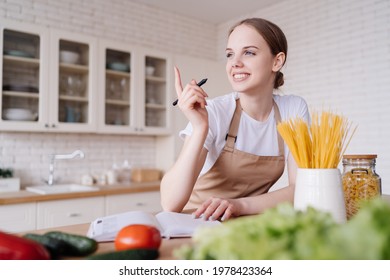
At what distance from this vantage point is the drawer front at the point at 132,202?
3.18 meters

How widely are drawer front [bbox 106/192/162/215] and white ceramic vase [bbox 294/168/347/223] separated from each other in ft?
8.19

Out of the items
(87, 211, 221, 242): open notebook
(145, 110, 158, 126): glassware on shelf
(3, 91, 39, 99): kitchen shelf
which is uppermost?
(3, 91, 39, 99): kitchen shelf

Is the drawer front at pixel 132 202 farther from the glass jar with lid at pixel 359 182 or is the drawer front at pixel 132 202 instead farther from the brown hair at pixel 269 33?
the glass jar with lid at pixel 359 182

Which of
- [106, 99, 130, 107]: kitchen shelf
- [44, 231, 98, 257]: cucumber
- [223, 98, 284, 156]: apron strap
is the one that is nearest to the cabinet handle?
[106, 99, 130, 107]: kitchen shelf

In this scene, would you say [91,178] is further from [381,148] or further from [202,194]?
[381,148]

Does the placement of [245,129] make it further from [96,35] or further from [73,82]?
[96,35]

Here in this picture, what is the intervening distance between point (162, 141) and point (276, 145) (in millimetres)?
2566

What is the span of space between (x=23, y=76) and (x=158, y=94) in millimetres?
1447

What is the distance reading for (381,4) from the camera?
336cm

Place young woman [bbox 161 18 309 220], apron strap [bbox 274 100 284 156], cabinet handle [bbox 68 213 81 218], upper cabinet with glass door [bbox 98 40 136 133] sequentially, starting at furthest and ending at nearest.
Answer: upper cabinet with glass door [bbox 98 40 136 133] → cabinet handle [bbox 68 213 81 218] → apron strap [bbox 274 100 284 156] → young woman [bbox 161 18 309 220]

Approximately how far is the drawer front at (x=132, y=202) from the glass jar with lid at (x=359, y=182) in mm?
2380

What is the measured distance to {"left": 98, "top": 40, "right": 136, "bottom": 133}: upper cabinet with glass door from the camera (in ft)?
11.4

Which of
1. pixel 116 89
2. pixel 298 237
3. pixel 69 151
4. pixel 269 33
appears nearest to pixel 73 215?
pixel 69 151

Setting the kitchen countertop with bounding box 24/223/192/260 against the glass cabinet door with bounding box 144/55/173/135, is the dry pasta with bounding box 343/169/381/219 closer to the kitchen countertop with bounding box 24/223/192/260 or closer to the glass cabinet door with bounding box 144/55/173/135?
the kitchen countertop with bounding box 24/223/192/260
